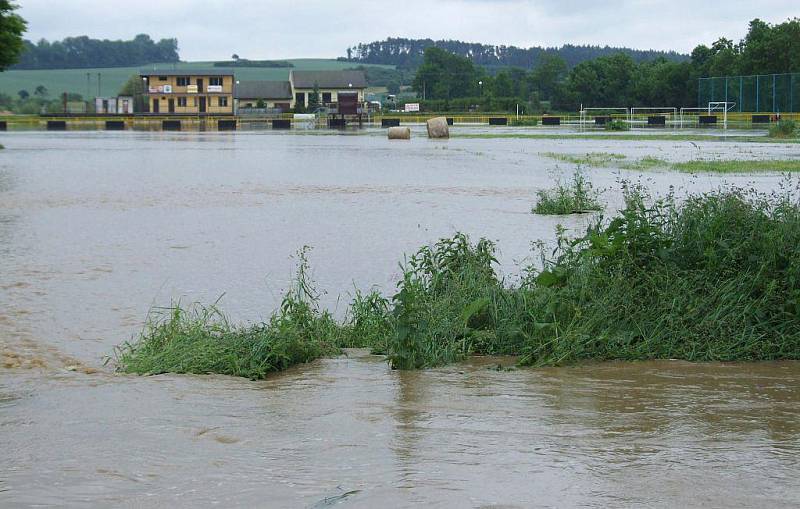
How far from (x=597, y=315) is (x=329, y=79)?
15625cm

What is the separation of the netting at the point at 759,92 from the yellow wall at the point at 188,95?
6091 centimetres

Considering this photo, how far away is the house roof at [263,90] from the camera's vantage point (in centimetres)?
16075

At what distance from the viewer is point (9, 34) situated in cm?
4834

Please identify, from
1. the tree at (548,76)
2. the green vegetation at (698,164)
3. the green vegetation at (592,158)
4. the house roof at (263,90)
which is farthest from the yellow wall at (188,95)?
the green vegetation at (698,164)

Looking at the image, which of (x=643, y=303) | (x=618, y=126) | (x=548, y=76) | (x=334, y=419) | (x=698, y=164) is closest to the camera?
(x=334, y=419)

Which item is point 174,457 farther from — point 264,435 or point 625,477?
point 625,477

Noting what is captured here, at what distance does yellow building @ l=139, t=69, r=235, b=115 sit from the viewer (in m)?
127

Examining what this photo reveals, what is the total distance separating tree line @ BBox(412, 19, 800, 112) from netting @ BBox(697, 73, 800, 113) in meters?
8.12

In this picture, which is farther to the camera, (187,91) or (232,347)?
(187,91)

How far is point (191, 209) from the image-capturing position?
21.4m

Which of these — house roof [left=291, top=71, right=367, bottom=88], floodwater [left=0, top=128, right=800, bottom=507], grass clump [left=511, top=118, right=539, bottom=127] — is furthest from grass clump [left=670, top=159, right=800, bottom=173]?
house roof [left=291, top=71, right=367, bottom=88]

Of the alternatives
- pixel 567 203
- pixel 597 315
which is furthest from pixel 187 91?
pixel 597 315

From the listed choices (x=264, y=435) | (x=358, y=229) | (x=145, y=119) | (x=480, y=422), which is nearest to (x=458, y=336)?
(x=480, y=422)

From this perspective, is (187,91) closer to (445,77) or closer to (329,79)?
(329,79)
